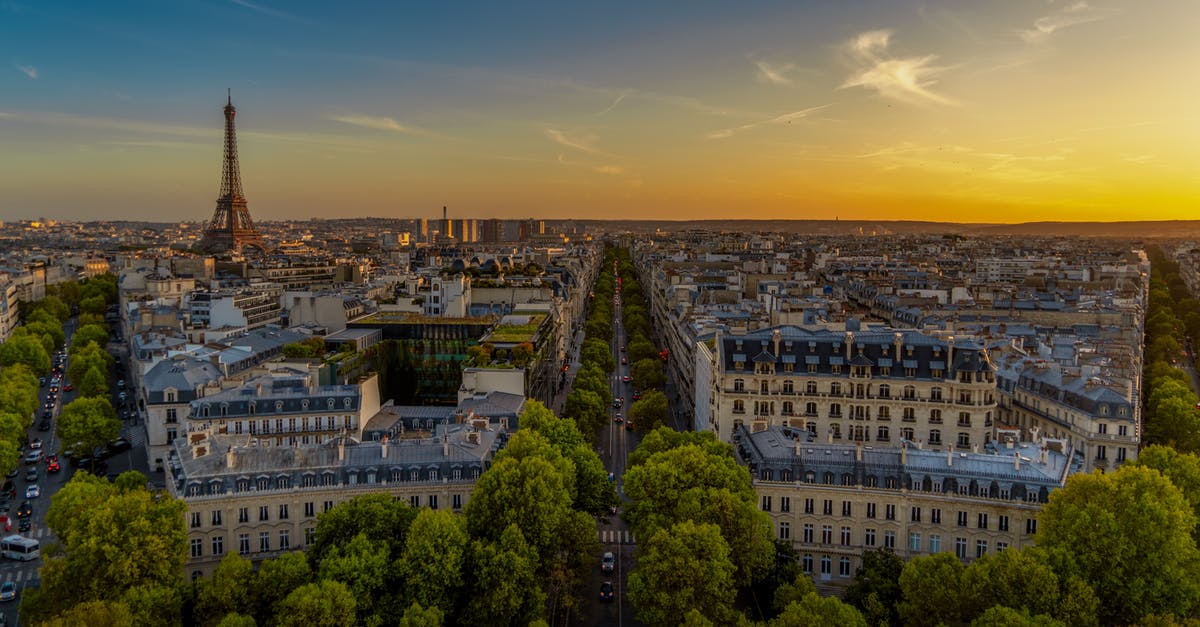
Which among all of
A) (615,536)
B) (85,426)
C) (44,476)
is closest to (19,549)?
(85,426)

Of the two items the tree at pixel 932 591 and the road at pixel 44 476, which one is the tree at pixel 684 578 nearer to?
the tree at pixel 932 591

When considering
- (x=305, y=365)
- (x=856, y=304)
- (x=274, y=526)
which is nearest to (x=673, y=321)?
(x=856, y=304)

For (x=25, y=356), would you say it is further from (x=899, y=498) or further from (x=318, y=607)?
(x=899, y=498)

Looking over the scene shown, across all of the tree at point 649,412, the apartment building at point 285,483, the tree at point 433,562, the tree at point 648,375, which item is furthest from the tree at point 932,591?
the tree at point 648,375

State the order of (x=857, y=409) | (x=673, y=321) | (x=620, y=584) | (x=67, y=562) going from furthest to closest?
(x=673, y=321) → (x=857, y=409) → (x=620, y=584) → (x=67, y=562)

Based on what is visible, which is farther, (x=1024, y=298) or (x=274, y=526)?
(x=1024, y=298)

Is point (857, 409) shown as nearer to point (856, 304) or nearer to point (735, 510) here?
point (735, 510)
